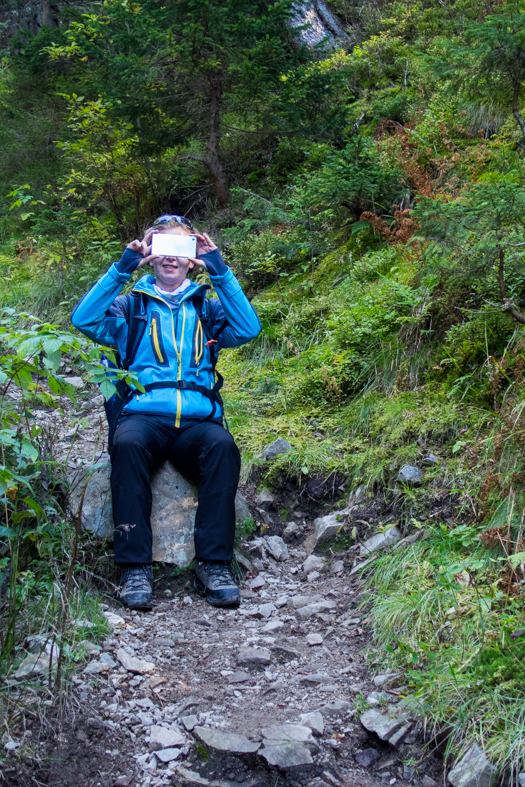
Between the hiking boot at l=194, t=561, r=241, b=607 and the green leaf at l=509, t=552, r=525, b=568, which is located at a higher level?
the green leaf at l=509, t=552, r=525, b=568

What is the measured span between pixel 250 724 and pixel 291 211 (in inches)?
243

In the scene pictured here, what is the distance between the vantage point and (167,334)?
3838 millimetres

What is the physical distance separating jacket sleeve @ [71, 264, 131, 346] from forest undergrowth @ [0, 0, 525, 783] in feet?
1.67

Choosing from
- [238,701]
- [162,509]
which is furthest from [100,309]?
[238,701]

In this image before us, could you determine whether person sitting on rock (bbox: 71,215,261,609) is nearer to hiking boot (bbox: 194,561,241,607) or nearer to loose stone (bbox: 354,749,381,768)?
hiking boot (bbox: 194,561,241,607)

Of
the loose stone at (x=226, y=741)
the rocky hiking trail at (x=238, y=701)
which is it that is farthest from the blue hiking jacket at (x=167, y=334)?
the loose stone at (x=226, y=741)

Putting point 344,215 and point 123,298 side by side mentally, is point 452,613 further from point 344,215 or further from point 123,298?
point 344,215

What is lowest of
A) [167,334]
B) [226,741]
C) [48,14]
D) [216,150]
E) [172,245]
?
[226,741]

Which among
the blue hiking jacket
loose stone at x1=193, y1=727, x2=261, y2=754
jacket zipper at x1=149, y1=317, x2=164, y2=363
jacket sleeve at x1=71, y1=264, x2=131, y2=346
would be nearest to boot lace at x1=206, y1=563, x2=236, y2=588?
the blue hiking jacket

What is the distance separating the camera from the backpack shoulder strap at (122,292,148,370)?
3801 millimetres

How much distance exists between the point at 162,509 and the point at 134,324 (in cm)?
121

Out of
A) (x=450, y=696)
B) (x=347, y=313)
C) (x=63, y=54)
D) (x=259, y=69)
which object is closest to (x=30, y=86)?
(x=63, y=54)

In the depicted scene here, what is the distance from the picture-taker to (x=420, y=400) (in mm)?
4352

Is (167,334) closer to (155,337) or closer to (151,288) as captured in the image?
(155,337)
